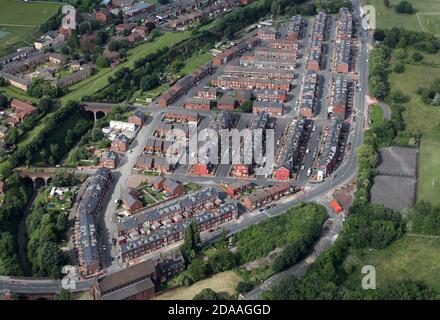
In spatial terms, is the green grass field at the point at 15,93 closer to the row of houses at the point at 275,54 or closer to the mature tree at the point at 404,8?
the row of houses at the point at 275,54

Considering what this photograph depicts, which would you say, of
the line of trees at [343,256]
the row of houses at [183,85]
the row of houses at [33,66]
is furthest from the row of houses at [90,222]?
the row of houses at [33,66]

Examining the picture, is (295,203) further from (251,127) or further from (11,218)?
(11,218)

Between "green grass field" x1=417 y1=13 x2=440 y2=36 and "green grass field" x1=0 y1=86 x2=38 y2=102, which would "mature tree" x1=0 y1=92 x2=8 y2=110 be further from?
"green grass field" x1=417 y1=13 x2=440 y2=36

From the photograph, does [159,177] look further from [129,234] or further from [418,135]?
[418,135]

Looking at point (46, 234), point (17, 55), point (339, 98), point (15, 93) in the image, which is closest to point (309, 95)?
point (339, 98)

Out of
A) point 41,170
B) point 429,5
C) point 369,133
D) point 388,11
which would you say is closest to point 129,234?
point 41,170

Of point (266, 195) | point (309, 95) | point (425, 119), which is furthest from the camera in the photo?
point (309, 95)

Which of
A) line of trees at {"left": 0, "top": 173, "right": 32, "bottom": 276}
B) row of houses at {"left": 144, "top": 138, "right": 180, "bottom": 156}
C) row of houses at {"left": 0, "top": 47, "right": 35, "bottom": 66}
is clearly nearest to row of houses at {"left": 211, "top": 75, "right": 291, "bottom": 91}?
row of houses at {"left": 144, "top": 138, "right": 180, "bottom": 156}
